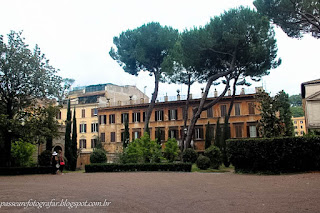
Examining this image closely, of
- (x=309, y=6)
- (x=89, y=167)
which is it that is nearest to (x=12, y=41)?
(x=89, y=167)

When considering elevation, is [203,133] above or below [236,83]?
below

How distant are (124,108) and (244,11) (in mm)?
24298

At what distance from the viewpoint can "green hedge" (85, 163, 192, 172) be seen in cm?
2258

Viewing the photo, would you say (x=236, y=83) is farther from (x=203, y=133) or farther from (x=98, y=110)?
(x=98, y=110)

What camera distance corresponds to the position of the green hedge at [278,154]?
55.4 ft

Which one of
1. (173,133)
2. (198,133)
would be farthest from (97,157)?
(198,133)

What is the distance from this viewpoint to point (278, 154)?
57.4 feet

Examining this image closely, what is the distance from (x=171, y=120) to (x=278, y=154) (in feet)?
82.8

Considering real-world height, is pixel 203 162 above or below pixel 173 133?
below

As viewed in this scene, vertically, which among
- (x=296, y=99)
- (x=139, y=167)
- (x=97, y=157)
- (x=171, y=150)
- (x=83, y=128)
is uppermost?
(x=296, y=99)

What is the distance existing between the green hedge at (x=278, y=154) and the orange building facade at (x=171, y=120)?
54.4ft

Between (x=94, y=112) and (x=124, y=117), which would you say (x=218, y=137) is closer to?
(x=124, y=117)

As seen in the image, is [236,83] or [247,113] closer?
[236,83]

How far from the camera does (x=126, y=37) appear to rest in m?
37.5
